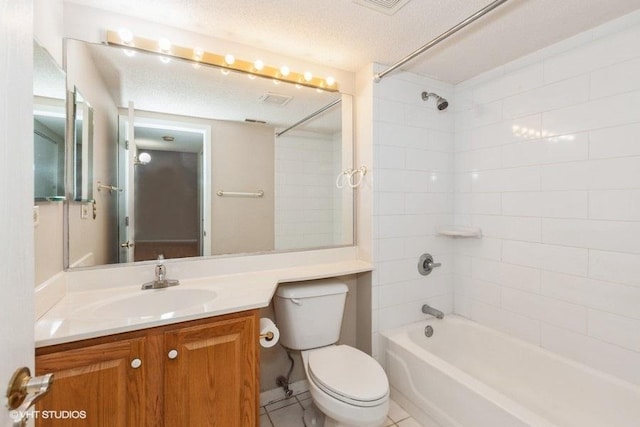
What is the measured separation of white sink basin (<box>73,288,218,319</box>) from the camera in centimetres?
129

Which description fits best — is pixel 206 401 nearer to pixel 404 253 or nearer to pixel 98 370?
pixel 98 370

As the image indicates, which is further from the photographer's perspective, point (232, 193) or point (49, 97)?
point (232, 193)

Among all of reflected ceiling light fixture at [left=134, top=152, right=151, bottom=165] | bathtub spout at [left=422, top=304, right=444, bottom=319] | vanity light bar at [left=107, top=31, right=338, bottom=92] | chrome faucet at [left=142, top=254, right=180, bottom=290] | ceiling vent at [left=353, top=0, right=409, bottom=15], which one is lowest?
bathtub spout at [left=422, top=304, right=444, bottom=319]

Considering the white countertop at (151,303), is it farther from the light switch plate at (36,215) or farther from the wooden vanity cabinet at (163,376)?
the light switch plate at (36,215)

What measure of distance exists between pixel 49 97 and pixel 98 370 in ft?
3.44

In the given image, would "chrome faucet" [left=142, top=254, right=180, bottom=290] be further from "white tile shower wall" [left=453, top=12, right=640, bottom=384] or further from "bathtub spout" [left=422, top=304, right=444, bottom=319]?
"white tile shower wall" [left=453, top=12, right=640, bottom=384]

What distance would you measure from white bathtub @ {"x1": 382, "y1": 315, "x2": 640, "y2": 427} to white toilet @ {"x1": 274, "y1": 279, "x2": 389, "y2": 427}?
0.35m

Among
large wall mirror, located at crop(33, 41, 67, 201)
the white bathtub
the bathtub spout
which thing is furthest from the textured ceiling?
the white bathtub

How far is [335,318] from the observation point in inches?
70.9

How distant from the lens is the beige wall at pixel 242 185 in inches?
69.7

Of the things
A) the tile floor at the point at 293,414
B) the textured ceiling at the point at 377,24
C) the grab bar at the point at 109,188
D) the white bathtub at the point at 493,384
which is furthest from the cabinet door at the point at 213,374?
the textured ceiling at the point at 377,24

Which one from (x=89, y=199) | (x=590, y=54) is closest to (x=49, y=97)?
(x=89, y=199)

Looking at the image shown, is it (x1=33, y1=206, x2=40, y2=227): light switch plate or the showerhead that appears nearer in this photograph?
(x1=33, y1=206, x2=40, y2=227): light switch plate

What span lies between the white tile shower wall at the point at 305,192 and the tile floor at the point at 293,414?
3.23 ft
